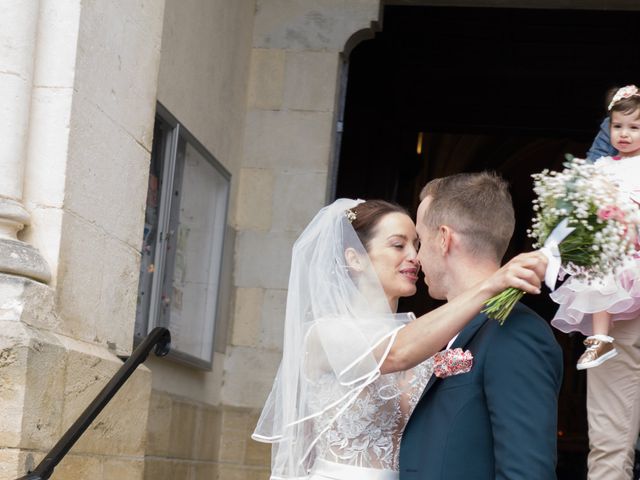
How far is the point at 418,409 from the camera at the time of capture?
3248 millimetres

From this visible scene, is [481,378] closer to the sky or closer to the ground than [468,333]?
closer to the ground

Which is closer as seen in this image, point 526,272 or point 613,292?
point 526,272

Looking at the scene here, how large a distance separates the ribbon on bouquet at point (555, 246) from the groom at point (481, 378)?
17 cm

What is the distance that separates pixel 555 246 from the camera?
301cm

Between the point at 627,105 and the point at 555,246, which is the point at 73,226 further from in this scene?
the point at 627,105

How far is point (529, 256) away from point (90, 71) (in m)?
2.22

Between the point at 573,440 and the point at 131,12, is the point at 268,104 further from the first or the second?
the point at 573,440

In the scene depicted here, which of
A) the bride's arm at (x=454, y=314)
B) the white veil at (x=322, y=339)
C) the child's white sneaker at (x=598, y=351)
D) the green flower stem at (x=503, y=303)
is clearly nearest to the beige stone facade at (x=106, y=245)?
the white veil at (x=322, y=339)

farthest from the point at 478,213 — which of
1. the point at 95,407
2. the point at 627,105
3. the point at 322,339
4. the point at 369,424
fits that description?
the point at 627,105

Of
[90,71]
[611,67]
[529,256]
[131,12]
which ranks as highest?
[611,67]

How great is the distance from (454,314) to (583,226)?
40 cm

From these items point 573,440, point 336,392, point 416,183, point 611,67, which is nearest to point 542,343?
point 336,392

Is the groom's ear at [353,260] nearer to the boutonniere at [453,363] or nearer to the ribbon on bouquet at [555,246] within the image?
the boutonniere at [453,363]

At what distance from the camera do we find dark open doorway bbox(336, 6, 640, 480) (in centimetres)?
964
